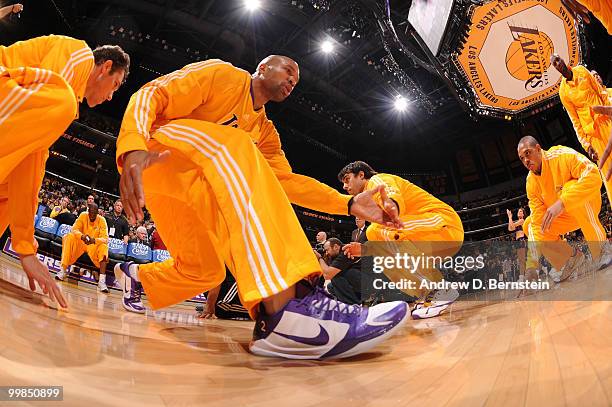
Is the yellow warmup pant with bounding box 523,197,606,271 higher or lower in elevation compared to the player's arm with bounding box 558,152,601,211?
lower

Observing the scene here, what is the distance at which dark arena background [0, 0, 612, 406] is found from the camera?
816 millimetres

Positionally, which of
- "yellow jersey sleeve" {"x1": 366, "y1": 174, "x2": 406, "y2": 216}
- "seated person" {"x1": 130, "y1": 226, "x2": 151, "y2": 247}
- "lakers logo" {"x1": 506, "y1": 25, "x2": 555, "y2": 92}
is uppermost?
"lakers logo" {"x1": 506, "y1": 25, "x2": 555, "y2": 92}

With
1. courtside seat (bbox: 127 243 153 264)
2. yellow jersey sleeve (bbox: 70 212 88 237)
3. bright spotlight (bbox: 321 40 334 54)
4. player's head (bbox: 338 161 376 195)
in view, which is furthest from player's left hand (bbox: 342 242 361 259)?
bright spotlight (bbox: 321 40 334 54)

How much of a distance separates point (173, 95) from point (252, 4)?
901cm

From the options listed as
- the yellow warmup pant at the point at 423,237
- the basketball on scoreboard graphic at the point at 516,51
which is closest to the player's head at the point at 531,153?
the yellow warmup pant at the point at 423,237

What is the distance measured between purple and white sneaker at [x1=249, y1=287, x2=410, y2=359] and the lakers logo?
4.46m

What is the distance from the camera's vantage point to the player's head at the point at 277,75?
168 centimetres

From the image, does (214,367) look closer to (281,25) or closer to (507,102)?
(507,102)

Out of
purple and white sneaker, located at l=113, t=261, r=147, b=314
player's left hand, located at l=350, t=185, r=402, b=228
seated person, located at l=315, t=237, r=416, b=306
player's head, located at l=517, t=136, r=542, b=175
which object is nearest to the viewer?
player's left hand, located at l=350, t=185, r=402, b=228

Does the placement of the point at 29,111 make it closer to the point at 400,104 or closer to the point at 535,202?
the point at 535,202

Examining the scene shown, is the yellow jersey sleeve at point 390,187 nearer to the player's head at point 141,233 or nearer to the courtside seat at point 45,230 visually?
the courtside seat at point 45,230

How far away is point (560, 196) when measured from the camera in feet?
10.9

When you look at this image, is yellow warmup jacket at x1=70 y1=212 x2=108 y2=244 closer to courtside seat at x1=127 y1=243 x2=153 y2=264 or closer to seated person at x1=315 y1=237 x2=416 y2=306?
courtside seat at x1=127 y1=243 x2=153 y2=264

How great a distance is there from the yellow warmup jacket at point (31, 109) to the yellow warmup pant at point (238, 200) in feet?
0.98
